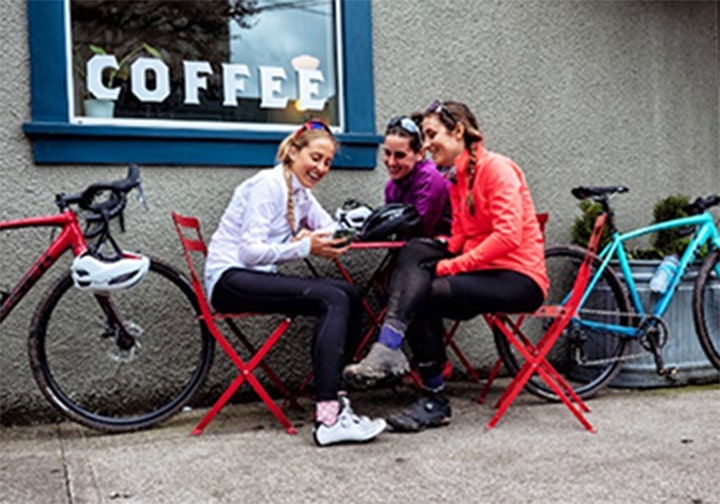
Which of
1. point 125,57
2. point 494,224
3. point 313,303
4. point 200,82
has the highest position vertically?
point 125,57

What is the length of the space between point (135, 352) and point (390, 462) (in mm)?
1547

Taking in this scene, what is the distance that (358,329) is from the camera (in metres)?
3.87

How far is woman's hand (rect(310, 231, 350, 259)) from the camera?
143 inches

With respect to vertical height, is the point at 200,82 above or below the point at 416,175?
above

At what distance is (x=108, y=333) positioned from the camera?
154 inches

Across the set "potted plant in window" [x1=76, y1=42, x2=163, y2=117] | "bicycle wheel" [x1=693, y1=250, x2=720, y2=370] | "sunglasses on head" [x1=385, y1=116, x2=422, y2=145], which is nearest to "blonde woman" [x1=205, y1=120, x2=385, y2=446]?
"sunglasses on head" [x1=385, y1=116, x2=422, y2=145]

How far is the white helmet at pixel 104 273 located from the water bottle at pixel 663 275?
111 inches

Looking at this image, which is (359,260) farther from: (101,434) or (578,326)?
(101,434)

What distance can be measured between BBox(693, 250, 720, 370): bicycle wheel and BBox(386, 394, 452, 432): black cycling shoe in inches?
65.0

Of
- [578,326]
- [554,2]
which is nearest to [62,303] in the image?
[578,326]

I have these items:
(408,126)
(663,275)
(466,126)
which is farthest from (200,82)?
(663,275)

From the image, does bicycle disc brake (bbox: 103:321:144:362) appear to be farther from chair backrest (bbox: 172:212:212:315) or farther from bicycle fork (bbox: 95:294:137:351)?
chair backrest (bbox: 172:212:212:315)

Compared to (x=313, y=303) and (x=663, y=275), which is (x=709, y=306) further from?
(x=313, y=303)

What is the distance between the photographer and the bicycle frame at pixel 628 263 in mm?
4551
